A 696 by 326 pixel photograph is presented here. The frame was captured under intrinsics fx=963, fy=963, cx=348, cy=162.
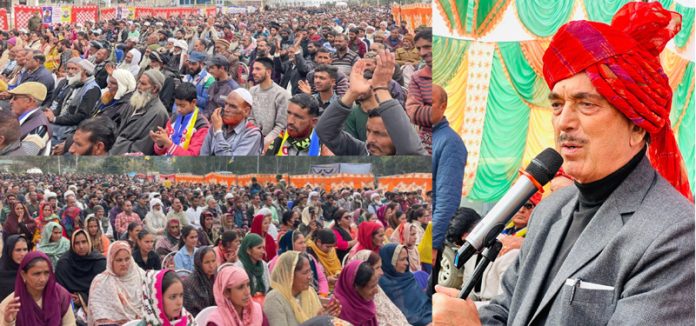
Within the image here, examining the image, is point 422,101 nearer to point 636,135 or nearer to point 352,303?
point 352,303

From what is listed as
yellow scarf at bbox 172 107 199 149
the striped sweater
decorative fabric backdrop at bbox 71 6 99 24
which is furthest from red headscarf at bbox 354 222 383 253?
decorative fabric backdrop at bbox 71 6 99 24

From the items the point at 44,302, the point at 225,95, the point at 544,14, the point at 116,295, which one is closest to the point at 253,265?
the point at 116,295

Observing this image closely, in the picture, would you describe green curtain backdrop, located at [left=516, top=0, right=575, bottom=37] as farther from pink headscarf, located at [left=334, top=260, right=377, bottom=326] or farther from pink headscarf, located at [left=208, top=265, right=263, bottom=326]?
pink headscarf, located at [left=208, top=265, right=263, bottom=326]

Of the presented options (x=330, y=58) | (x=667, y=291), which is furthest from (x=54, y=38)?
(x=667, y=291)

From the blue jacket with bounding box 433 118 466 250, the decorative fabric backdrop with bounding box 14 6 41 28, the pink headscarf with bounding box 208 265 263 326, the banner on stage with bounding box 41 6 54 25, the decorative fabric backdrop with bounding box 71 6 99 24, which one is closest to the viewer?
the blue jacket with bounding box 433 118 466 250

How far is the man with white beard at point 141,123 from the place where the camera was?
4344 mm

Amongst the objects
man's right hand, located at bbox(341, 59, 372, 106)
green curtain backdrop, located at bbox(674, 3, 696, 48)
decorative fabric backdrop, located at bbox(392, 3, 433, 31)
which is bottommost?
man's right hand, located at bbox(341, 59, 372, 106)

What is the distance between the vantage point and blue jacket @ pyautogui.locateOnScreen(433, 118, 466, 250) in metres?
4.08

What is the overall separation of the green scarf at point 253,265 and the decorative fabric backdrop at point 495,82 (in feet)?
3.17

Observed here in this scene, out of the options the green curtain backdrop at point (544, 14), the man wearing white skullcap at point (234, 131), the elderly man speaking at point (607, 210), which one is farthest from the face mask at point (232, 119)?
the elderly man speaking at point (607, 210)

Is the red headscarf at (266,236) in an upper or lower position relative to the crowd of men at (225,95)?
lower

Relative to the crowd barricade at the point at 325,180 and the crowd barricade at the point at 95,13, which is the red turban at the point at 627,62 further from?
the crowd barricade at the point at 95,13

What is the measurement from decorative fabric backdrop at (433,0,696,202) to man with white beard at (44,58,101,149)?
1608mm

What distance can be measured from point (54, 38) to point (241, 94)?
1.02m
